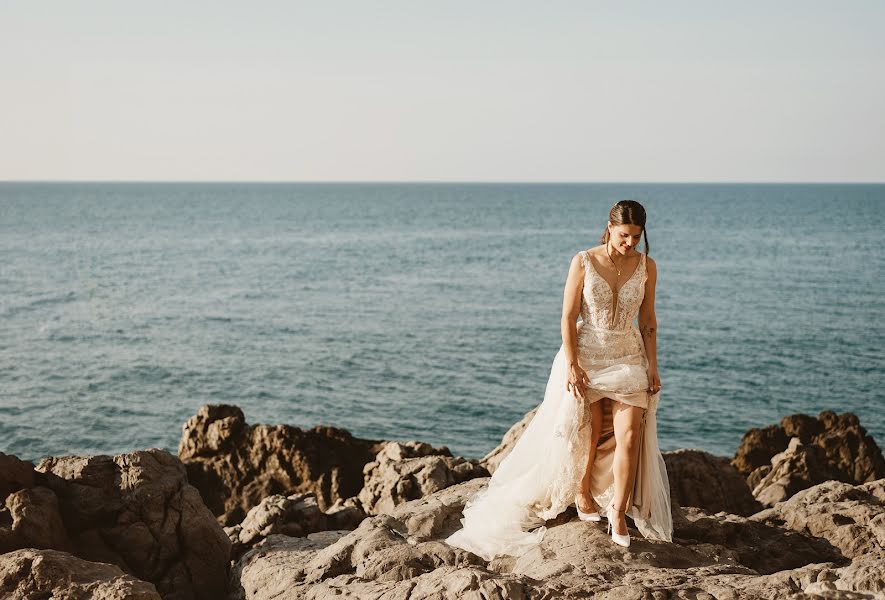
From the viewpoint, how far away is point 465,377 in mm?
30328

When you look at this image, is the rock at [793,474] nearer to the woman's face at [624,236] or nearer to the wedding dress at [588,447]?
the wedding dress at [588,447]

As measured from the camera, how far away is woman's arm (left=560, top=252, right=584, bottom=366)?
23.4ft

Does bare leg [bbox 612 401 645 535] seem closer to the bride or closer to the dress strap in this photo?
the bride

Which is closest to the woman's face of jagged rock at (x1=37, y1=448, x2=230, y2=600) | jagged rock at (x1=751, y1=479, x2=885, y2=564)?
jagged rock at (x1=751, y1=479, x2=885, y2=564)

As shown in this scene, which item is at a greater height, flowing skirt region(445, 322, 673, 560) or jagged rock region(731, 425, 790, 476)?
flowing skirt region(445, 322, 673, 560)

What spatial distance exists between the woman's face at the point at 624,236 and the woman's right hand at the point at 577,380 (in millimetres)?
1034

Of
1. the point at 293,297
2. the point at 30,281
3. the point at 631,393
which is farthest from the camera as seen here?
the point at 30,281

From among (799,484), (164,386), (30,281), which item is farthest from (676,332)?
(30,281)

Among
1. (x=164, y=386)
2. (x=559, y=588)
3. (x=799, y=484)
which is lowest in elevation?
(x=164, y=386)

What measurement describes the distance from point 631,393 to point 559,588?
2159mm

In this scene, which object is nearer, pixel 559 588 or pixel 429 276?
pixel 559 588

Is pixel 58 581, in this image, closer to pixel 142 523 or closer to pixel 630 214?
pixel 142 523

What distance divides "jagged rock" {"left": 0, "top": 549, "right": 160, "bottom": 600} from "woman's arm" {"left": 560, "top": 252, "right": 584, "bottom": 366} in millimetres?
3630

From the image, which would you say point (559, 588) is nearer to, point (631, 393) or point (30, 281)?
point (631, 393)
